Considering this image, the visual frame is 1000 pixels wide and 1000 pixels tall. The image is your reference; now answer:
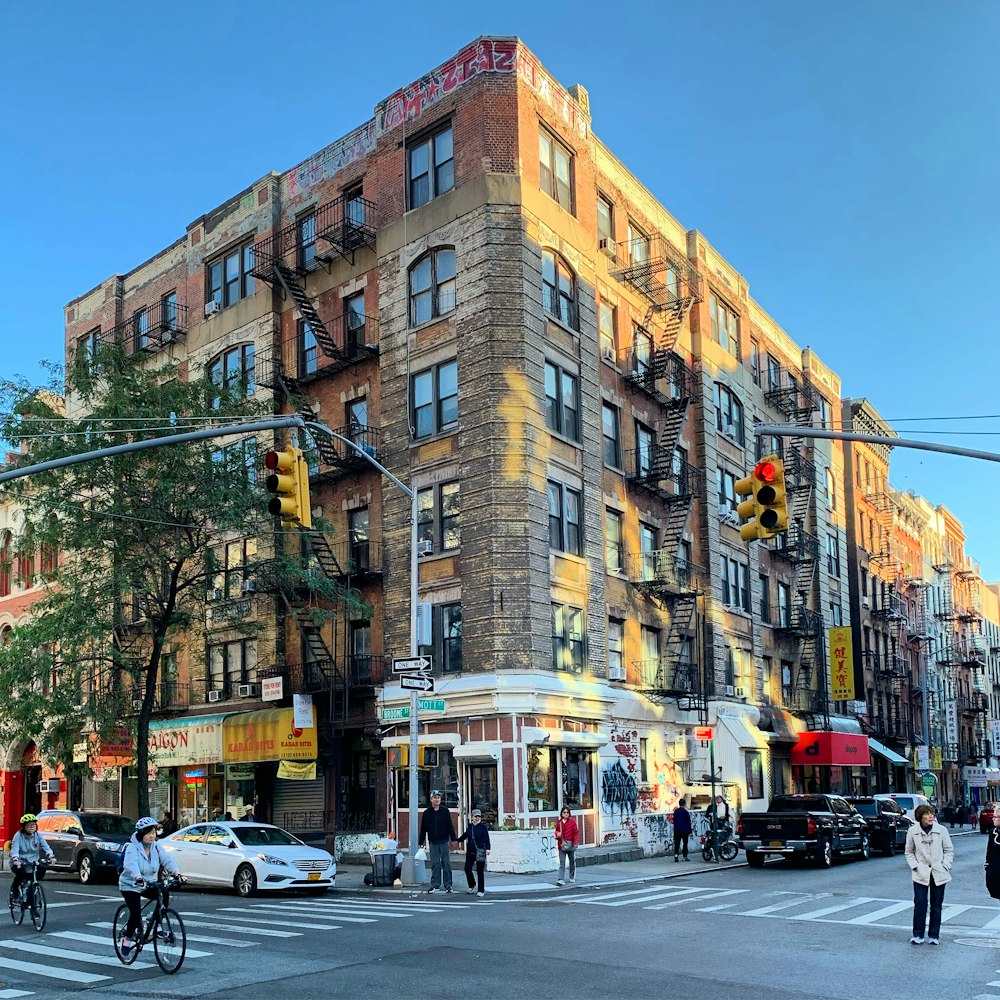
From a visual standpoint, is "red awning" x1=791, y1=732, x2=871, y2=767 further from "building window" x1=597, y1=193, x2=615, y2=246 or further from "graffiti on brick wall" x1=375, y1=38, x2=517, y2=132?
"graffiti on brick wall" x1=375, y1=38, x2=517, y2=132

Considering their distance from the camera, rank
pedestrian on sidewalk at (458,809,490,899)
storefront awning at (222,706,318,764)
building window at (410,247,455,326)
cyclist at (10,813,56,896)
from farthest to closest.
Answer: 1. storefront awning at (222,706,318,764)
2. building window at (410,247,455,326)
3. pedestrian on sidewalk at (458,809,490,899)
4. cyclist at (10,813,56,896)

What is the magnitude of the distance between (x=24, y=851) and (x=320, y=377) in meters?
21.9

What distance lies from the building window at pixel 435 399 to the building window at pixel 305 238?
7.76 m

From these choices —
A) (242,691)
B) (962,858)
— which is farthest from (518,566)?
(962,858)

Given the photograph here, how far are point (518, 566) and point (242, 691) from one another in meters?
11.8

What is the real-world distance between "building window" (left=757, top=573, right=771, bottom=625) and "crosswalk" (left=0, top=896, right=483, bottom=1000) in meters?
29.2

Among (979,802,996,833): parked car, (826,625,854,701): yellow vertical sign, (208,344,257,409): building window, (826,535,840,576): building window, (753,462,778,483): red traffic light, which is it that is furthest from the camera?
(826,535,840,576): building window

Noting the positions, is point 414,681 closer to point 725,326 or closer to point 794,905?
point 794,905

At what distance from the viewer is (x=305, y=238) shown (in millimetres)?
40062

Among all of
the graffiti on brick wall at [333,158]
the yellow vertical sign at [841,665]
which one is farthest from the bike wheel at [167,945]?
the yellow vertical sign at [841,665]

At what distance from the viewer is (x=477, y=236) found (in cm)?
3319

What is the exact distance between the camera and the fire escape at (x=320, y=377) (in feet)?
115

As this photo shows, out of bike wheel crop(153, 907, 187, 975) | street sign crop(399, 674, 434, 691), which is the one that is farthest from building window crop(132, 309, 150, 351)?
bike wheel crop(153, 907, 187, 975)

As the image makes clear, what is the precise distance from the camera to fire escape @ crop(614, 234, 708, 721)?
3859 cm
